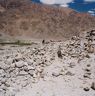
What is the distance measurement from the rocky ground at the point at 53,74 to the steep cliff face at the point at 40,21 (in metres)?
93.6

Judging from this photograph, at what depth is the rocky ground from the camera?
36.6ft

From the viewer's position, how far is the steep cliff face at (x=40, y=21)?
11512 cm

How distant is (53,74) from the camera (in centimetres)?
1252

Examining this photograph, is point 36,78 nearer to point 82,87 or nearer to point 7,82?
point 7,82

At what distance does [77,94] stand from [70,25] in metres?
117

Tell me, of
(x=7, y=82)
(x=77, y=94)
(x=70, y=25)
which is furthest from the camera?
(x=70, y=25)

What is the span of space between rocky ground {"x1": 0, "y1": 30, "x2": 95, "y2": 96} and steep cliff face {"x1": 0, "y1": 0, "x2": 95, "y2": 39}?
307ft

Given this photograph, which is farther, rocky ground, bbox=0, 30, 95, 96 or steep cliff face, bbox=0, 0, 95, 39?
steep cliff face, bbox=0, 0, 95, 39

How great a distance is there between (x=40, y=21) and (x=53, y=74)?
A: 11177 centimetres

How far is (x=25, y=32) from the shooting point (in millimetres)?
115562

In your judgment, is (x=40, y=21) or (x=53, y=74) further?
(x=40, y=21)

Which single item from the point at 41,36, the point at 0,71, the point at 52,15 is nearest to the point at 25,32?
the point at 41,36

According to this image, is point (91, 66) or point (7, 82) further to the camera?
point (91, 66)

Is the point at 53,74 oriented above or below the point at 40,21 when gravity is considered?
below
